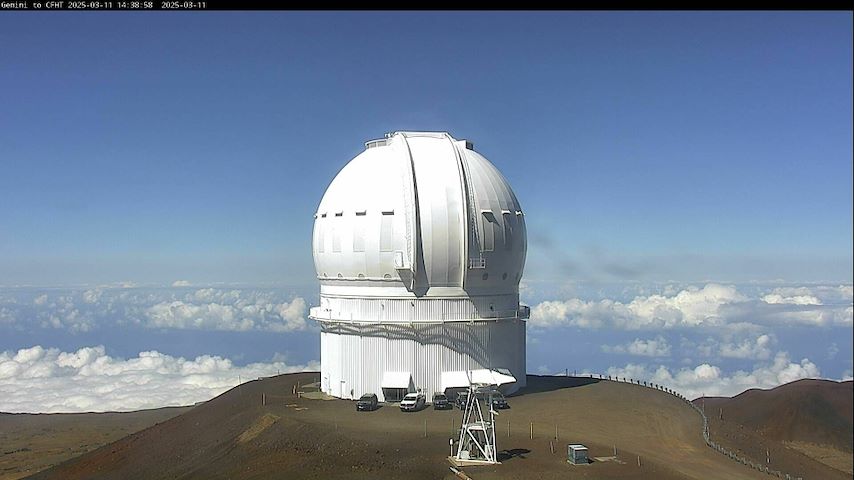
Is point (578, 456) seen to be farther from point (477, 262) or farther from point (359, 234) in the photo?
point (359, 234)

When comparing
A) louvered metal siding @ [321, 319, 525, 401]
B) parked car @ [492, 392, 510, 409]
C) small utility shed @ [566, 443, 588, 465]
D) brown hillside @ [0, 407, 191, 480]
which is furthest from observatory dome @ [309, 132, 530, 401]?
brown hillside @ [0, 407, 191, 480]

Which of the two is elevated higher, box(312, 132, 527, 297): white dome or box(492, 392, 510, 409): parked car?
box(312, 132, 527, 297): white dome

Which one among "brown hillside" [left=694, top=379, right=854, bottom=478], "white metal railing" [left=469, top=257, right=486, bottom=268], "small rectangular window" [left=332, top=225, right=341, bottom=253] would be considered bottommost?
"brown hillside" [left=694, top=379, right=854, bottom=478]

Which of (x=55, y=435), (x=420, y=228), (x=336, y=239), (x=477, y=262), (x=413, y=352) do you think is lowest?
(x=55, y=435)

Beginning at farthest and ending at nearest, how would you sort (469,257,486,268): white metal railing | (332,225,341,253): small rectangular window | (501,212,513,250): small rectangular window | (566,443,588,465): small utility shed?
(501,212,513,250): small rectangular window < (332,225,341,253): small rectangular window < (469,257,486,268): white metal railing < (566,443,588,465): small utility shed

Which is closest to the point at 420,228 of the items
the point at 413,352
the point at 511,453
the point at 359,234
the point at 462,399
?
the point at 359,234

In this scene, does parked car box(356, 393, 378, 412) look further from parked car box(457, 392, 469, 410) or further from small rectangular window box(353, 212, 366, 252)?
small rectangular window box(353, 212, 366, 252)
